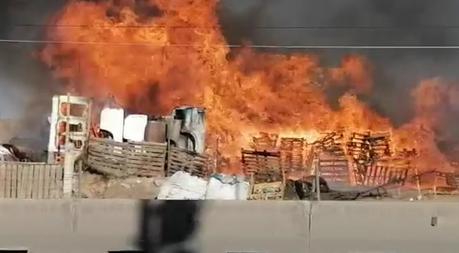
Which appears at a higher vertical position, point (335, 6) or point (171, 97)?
point (335, 6)

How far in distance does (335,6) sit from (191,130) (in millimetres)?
8128

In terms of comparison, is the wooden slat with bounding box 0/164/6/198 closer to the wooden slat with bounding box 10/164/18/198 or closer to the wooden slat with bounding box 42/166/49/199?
the wooden slat with bounding box 10/164/18/198

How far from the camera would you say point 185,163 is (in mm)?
20969

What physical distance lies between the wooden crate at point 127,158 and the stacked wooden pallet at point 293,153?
15.3 feet

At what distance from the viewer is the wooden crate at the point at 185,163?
20641mm

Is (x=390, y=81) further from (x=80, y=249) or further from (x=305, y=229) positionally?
(x=80, y=249)

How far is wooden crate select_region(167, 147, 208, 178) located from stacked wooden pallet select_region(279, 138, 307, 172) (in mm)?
3014

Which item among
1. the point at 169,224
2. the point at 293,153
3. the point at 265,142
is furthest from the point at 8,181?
the point at 265,142

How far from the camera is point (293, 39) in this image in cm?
2998

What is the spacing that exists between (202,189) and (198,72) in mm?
11540

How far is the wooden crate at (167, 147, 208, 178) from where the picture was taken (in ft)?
67.7

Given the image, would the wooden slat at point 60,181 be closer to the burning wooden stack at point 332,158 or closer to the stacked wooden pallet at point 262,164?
the stacked wooden pallet at point 262,164

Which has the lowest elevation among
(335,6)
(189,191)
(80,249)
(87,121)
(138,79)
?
(80,249)

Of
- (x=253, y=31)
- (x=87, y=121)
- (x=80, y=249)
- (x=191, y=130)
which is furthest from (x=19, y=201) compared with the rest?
(x=253, y=31)
